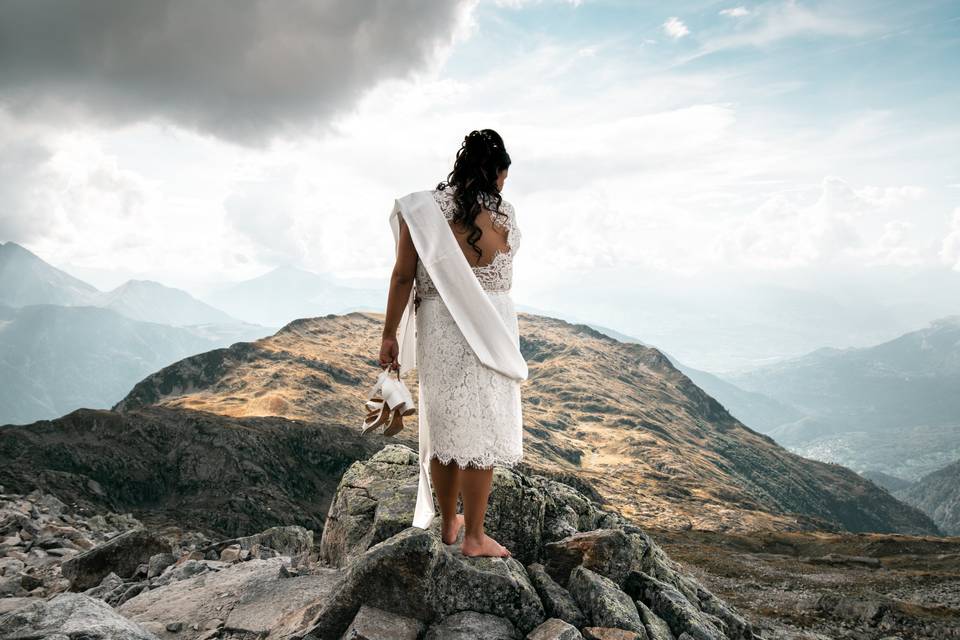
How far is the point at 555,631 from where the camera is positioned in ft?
17.3

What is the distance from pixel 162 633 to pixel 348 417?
104 m

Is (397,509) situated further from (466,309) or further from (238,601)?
(466,309)

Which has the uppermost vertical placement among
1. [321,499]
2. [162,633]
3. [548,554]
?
[548,554]

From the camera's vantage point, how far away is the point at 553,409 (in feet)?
601

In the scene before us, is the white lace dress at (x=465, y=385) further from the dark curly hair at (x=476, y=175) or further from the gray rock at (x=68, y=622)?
the gray rock at (x=68, y=622)

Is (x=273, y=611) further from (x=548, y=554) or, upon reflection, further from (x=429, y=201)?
(x=429, y=201)

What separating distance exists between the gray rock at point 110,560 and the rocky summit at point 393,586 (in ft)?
→ 0.07

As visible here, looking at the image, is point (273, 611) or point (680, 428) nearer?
point (273, 611)

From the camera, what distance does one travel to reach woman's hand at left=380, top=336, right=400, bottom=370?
211 inches

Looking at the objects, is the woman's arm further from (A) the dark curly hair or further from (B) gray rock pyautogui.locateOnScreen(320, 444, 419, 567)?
(B) gray rock pyautogui.locateOnScreen(320, 444, 419, 567)

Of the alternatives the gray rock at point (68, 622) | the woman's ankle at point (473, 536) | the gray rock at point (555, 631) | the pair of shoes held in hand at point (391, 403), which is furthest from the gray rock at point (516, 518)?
the gray rock at point (68, 622)

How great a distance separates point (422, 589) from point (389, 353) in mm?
2379

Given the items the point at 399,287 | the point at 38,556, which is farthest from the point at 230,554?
the point at 399,287

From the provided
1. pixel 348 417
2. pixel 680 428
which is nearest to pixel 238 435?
pixel 348 417
